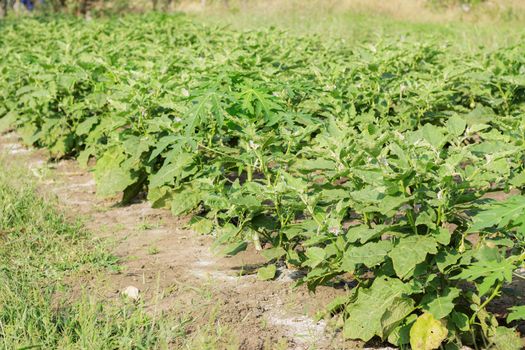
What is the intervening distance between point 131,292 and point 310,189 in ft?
3.77

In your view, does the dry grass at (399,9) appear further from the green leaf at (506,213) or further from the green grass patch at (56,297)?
the green leaf at (506,213)

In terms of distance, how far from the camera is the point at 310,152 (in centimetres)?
381

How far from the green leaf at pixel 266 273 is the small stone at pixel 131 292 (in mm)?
643

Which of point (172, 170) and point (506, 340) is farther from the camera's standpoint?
point (172, 170)

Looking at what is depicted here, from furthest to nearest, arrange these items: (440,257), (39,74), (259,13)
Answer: (259,13) < (39,74) < (440,257)

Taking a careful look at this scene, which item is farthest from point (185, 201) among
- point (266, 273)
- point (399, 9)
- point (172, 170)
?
point (399, 9)

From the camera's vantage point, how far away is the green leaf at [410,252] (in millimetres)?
3104

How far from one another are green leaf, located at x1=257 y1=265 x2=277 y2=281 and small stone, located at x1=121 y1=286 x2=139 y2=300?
643mm

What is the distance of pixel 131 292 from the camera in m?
4.00

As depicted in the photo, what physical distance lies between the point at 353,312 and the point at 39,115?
16.1ft

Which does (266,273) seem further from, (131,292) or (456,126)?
(456,126)

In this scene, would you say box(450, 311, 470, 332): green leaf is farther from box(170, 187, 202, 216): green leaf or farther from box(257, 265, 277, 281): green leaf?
box(170, 187, 202, 216): green leaf

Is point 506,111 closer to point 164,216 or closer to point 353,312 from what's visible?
point 164,216

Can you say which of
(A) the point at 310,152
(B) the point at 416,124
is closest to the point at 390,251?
(A) the point at 310,152
